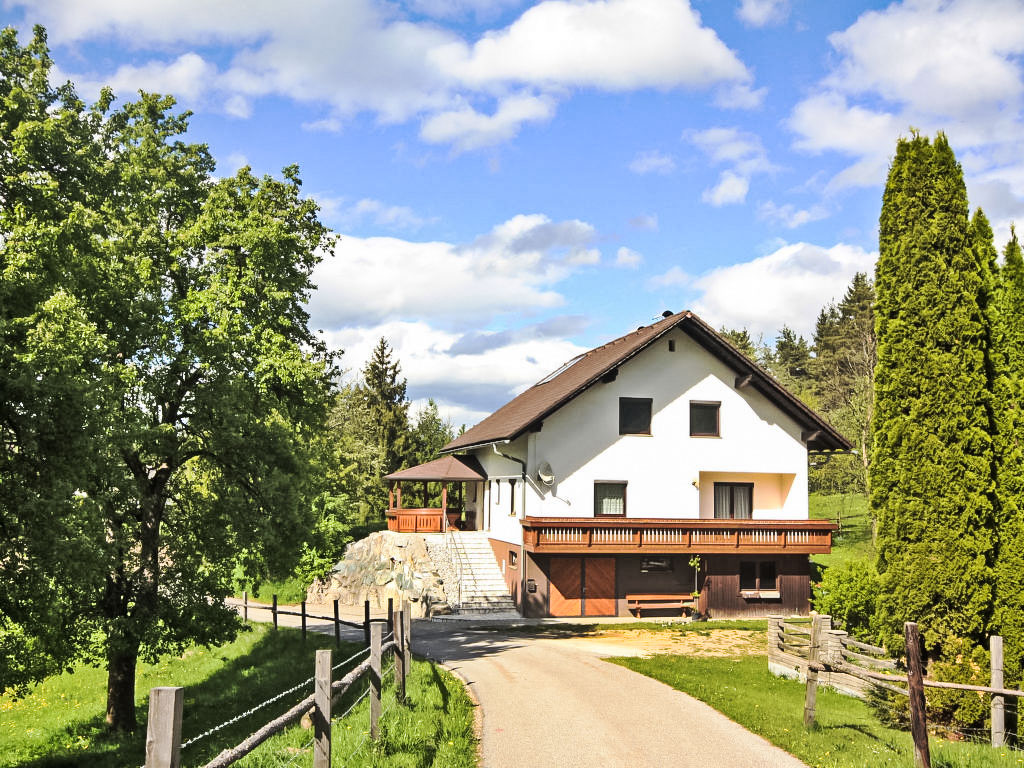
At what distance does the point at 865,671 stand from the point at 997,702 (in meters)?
2.37

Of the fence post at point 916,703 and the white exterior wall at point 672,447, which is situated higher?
the white exterior wall at point 672,447

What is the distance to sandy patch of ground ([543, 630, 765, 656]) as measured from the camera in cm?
2195

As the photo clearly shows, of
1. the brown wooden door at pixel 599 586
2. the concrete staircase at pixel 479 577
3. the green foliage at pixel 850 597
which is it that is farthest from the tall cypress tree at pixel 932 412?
the concrete staircase at pixel 479 577

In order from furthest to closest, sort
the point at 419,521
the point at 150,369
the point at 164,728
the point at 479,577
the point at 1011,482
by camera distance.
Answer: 1. the point at 419,521
2. the point at 479,577
3. the point at 150,369
4. the point at 1011,482
5. the point at 164,728

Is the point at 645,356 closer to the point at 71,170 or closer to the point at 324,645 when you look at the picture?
the point at 324,645

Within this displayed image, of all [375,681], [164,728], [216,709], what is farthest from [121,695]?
[164,728]

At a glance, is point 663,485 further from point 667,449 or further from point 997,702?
point 997,702

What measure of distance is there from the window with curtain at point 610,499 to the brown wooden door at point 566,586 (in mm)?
2225

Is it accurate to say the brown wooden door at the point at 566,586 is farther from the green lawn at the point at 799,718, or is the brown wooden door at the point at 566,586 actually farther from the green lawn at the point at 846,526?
the green lawn at the point at 846,526

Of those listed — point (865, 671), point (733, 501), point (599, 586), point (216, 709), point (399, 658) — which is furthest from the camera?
point (733, 501)

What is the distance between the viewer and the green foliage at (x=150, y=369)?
535 inches

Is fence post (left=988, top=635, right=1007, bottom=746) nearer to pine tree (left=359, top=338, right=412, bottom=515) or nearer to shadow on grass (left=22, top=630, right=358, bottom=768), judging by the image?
shadow on grass (left=22, top=630, right=358, bottom=768)

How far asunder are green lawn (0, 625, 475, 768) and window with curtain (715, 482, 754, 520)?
16658 mm

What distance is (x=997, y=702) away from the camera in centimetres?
1200
